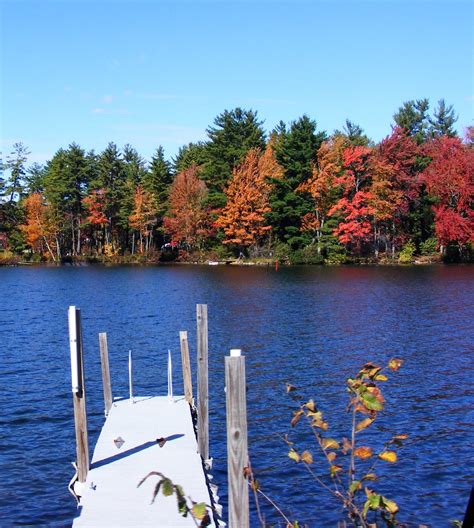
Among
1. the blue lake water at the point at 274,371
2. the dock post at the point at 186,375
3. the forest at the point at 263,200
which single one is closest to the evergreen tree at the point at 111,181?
the forest at the point at 263,200

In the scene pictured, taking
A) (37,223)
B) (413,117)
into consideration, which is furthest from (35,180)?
(413,117)

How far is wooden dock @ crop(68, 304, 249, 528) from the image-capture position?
6.40m

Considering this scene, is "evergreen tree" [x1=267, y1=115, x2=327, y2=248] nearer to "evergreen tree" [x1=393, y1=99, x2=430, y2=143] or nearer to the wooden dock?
"evergreen tree" [x1=393, y1=99, x2=430, y2=143]

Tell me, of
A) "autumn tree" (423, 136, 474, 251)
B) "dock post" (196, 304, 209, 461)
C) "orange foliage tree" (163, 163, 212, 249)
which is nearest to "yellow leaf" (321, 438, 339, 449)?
"dock post" (196, 304, 209, 461)

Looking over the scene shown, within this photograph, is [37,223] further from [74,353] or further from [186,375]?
[74,353]

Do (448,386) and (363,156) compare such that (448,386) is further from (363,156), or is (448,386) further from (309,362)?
(363,156)

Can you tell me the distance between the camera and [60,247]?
9762 centimetres

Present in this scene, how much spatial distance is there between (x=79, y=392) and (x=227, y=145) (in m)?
78.5

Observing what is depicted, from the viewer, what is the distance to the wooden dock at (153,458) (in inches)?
252

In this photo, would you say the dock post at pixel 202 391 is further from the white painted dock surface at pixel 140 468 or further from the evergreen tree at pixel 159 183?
the evergreen tree at pixel 159 183

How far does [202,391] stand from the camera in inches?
492

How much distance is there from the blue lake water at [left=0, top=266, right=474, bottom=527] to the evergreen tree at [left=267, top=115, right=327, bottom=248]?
79.3 feet

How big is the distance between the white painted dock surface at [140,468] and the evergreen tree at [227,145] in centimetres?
6839

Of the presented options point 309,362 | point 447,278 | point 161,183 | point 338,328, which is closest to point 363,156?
point 447,278
